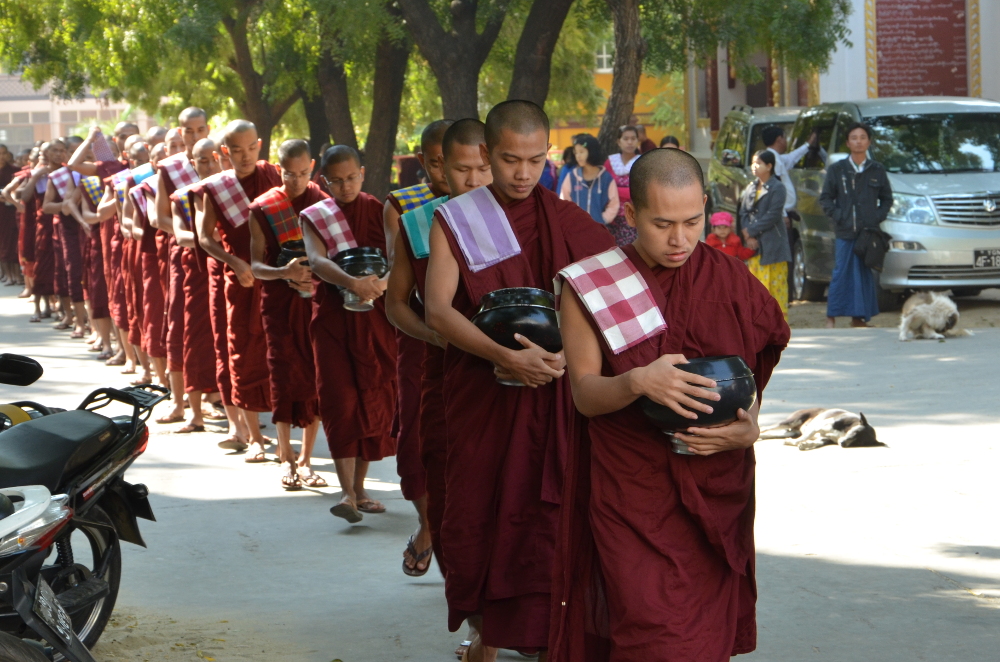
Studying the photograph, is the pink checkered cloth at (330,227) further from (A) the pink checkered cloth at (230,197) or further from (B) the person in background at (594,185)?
(B) the person in background at (594,185)

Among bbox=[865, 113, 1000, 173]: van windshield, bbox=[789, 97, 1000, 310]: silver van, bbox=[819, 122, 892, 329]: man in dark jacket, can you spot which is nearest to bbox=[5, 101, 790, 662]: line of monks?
bbox=[819, 122, 892, 329]: man in dark jacket

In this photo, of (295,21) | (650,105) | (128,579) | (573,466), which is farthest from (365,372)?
(650,105)

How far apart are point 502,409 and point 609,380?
3.36 feet

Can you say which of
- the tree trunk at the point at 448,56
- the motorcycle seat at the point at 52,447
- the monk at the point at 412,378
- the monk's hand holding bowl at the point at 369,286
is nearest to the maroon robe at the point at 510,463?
the motorcycle seat at the point at 52,447

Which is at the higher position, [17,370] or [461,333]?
[461,333]

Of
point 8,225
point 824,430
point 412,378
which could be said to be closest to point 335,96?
point 8,225

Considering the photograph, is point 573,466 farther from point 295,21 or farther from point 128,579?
point 295,21

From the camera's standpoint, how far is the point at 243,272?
24.9 ft

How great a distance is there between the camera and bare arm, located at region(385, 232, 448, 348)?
4474mm

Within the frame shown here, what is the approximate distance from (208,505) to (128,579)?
1.35m

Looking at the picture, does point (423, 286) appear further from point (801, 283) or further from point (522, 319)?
point (801, 283)

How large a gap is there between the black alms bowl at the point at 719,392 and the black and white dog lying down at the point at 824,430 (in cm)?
452

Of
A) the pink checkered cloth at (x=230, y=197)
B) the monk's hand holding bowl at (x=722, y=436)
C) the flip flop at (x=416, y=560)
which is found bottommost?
the flip flop at (x=416, y=560)

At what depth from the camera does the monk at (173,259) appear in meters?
8.89
